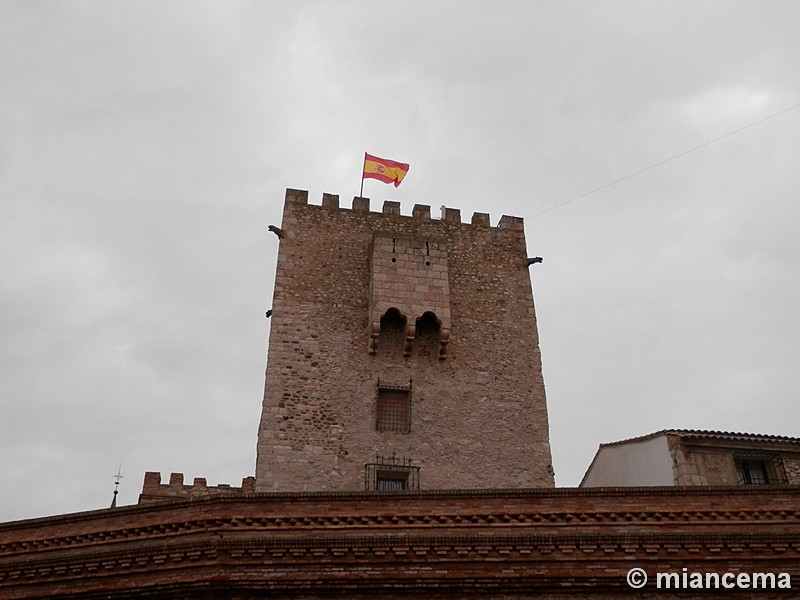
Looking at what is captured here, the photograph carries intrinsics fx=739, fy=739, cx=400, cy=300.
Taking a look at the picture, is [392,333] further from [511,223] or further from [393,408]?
[511,223]

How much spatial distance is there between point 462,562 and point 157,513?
13.2ft

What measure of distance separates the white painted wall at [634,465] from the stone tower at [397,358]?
2.15 metres

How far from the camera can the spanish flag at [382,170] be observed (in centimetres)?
2014

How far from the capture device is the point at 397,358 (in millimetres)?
17328

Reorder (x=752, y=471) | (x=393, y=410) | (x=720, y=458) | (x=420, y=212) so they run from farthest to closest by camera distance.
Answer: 1. (x=420, y=212)
2. (x=393, y=410)
3. (x=752, y=471)
4. (x=720, y=458)

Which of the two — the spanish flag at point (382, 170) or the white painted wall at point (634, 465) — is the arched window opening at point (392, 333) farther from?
the white painted wall at point (634, 465)

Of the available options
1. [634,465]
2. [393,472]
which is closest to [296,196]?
[393,472]

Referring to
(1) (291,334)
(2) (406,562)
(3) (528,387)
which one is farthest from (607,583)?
(1) (291,334)

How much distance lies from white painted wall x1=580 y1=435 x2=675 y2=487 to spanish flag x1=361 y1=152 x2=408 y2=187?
9.03 m

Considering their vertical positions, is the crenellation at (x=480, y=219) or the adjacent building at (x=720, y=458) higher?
the crenellation at (x=480, y=219)

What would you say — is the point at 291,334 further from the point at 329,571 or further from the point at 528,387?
A: the point at 329,571

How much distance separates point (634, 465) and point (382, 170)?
9.96m

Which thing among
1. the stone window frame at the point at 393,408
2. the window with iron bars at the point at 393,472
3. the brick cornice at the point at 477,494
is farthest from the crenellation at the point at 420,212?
the brick cornice at the point at 477,494

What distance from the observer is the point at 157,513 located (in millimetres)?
9680
